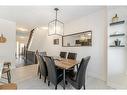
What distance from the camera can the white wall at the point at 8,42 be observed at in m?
4.93

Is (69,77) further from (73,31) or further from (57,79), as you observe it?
(73,31)

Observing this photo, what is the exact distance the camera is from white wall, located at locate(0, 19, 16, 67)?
16.2ft

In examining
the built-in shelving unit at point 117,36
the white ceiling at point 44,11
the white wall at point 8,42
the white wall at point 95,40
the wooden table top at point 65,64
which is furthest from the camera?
the white wall at point 8,42

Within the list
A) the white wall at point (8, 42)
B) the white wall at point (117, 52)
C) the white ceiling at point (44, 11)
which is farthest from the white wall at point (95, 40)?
the white wall at point (8, 42)

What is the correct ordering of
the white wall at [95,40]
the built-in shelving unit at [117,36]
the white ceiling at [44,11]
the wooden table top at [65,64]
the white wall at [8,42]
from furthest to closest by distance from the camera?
the white wall at [8,42]
the white wall at [95,40]
the white ceiling at [44,11]
the built-in shelving unit at [117,36]
the wooden table top at [65,64]

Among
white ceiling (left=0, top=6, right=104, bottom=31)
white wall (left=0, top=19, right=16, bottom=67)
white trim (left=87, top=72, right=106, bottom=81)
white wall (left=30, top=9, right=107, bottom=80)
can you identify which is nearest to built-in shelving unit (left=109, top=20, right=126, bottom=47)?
white wall (left=30, top=9, right=107, bottom=80)

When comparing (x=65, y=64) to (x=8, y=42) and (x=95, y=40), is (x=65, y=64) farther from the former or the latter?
(x=8, y=42)

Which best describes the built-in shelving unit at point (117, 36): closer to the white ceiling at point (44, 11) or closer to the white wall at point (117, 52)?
the white wall at point (117, 52)

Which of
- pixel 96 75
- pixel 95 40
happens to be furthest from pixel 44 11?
pixel 96 75

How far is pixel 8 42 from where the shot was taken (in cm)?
517

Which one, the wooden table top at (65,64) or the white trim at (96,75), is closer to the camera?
the wooden table top at (65,64)

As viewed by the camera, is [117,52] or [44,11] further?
[44,11]
